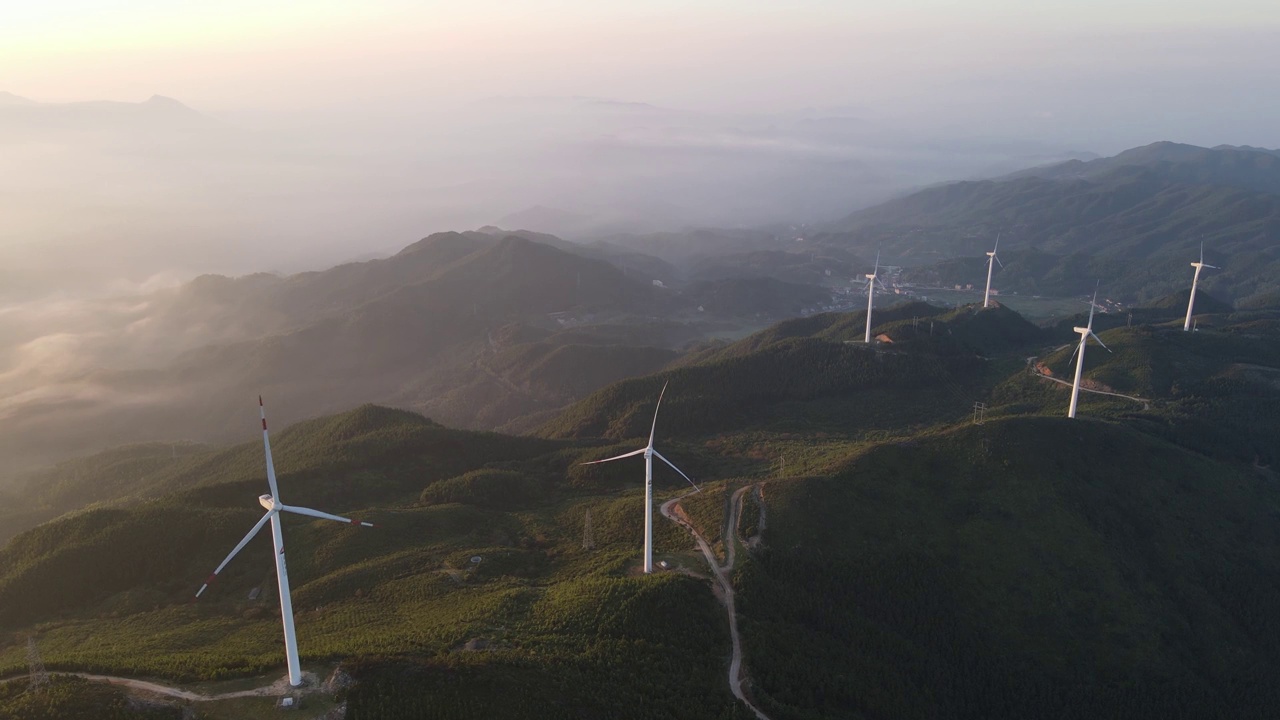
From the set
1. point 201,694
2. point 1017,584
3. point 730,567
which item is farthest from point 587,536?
point 1017,584

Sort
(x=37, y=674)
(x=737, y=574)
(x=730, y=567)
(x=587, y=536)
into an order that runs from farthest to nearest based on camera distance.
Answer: (x=587, y=536)
(x=730, y=567)
(x=737, y=574)
(x=37, y=674)

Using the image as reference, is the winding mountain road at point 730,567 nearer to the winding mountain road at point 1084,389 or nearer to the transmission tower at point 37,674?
the transmission tower at point 37,674

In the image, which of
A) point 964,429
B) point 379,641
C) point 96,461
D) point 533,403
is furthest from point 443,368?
point 379,641

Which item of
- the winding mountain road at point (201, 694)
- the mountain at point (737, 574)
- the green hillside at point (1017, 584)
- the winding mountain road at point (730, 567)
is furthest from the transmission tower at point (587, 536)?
the winding mountain road at point (201, 694)

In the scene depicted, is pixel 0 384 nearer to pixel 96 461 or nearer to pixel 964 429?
pixel 96 461

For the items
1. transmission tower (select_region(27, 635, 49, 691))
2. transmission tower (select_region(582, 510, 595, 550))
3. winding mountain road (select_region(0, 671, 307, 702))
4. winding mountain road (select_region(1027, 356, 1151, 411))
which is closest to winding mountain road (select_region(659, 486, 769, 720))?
transmission tower (select_region(582, 510, 595, 550))

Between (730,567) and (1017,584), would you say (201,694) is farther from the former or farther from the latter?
(1017,584)
